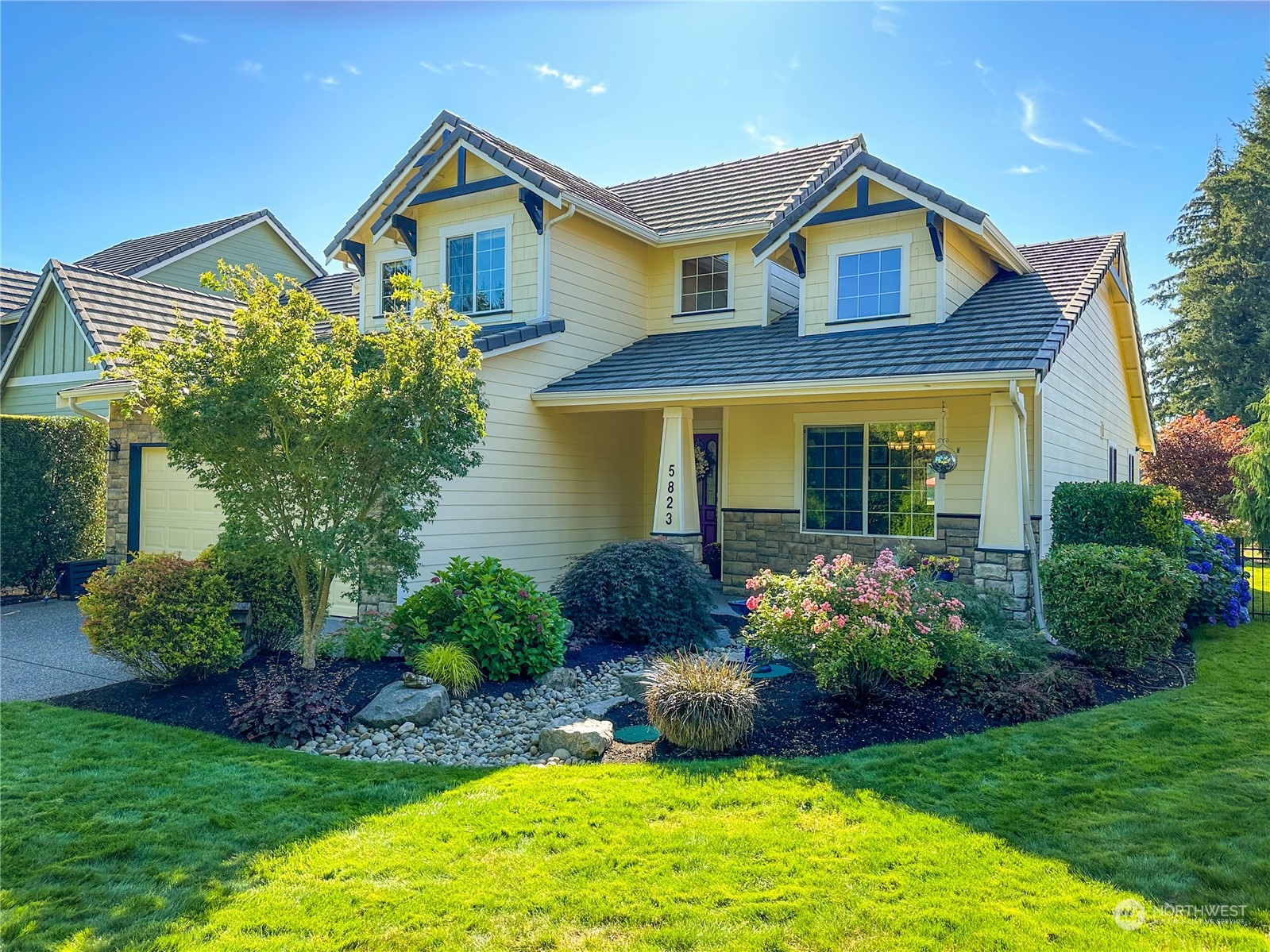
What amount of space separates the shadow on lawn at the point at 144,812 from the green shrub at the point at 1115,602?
5701 millimetres

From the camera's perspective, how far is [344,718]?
20.0ft

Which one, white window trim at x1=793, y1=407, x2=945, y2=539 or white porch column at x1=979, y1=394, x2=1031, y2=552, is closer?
white porch column at x1=979, y1=394, x2=1031, y2=552

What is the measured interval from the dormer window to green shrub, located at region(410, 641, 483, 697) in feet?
23.7

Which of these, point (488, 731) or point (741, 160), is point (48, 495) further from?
point (741, 160)

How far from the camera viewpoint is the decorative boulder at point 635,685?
6.77 meters

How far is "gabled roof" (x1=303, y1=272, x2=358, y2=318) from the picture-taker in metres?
16.1

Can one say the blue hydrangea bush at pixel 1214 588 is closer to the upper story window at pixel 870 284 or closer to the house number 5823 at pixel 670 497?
the upper story window at pixel 870 284

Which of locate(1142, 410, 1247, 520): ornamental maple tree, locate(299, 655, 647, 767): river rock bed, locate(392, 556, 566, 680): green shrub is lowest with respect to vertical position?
locate(299, 655, 647, 767): river rock bed

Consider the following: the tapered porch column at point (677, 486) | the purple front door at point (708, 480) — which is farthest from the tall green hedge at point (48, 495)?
the purple front door at point (708, 480)

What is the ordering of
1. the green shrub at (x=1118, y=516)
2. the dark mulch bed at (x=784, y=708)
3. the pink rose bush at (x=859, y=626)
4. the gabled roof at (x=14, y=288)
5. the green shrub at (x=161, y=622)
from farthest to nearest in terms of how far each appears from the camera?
the gabled roof at (x=14, y=288), the green shrub at (x=1118, y=516), the green shrub at (x=161, y=622), the pink rose bush at (x=859, y=626), the dark mulch bed at (x=784, y=708)

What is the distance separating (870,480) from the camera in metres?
11.4

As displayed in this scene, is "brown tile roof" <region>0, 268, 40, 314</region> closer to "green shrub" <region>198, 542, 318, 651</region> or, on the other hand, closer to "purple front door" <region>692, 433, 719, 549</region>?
"green shrub" <region>198, 542, 318, 651</region>

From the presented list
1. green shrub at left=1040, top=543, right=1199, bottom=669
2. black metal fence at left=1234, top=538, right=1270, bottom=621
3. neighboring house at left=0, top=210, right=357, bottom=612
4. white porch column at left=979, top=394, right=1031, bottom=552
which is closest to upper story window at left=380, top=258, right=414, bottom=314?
neighboring house at left=0, top=210, right=357, bottom=612

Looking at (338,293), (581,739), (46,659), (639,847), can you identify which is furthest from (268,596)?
(338,293)
